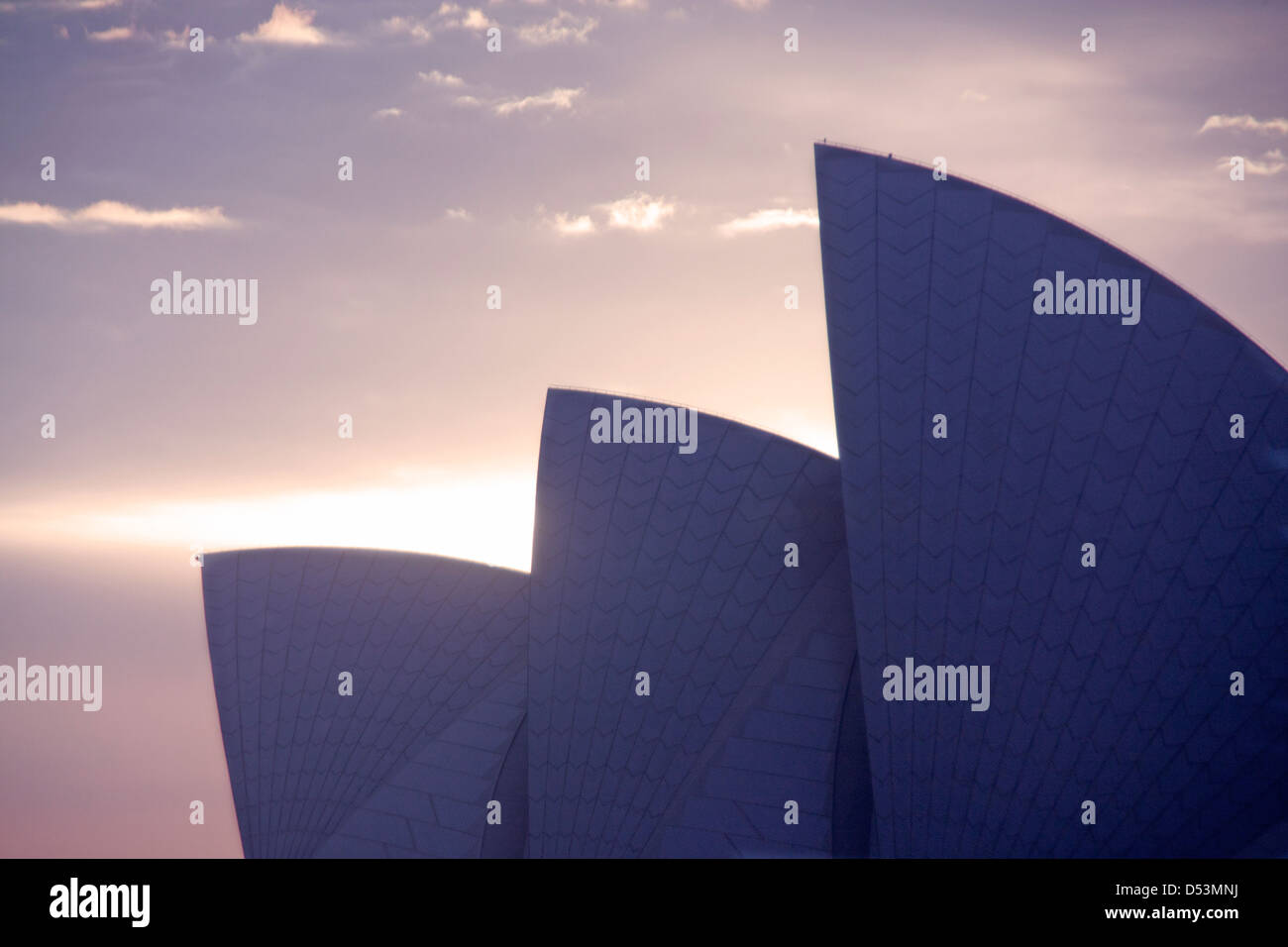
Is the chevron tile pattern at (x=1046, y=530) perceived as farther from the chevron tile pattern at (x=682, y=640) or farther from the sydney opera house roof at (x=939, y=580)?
the chevron tile pattern at (x=682, y=640)

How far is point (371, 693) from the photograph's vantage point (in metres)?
26.2

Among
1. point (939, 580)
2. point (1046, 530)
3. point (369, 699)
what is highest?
point (1046, 530)

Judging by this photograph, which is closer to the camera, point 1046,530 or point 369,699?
point 1046,530

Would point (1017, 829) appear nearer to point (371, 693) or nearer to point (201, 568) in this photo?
point (371, 693)

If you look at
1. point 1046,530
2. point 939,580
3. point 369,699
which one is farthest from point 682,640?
point 369,699

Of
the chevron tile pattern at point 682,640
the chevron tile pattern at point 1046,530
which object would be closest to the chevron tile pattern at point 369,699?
the chevron tile pattern at point 682,640

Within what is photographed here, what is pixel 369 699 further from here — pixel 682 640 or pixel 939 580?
pixel 939 580

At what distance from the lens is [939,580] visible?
19.4m

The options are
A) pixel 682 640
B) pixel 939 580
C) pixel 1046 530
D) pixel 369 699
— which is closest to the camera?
pixel 1046 530

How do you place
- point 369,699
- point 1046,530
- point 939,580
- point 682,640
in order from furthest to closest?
Answer: point 369,699
point 682,640
point 939,580
point 1046,530

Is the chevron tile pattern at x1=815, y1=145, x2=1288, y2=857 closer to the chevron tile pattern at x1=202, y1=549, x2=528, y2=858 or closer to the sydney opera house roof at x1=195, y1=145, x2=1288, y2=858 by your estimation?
the sydney opera house roof at x1=195, y1=145, x2=1288, y2=858

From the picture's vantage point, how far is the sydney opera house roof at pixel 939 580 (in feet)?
60.4

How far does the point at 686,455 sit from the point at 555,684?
495 cm
